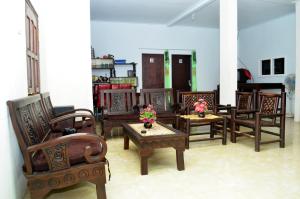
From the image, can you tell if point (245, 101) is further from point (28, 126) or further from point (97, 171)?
point (28, 126)

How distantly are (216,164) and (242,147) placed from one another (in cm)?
95

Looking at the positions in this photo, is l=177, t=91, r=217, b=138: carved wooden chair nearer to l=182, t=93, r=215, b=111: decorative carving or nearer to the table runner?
l=182, t=93, r=215, b=111: decorative carving

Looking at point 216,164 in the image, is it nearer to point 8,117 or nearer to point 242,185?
point 242,185

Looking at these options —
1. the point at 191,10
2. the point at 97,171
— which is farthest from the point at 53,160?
the point at 191,10

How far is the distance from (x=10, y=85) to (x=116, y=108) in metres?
2.69

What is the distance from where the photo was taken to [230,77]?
15.9 feet

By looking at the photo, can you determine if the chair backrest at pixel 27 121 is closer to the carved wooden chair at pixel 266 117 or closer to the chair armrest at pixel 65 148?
the chair armrest at pixel 65 148

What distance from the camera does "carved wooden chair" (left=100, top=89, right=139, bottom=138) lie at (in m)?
4.16

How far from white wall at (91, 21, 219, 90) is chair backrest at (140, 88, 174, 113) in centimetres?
307

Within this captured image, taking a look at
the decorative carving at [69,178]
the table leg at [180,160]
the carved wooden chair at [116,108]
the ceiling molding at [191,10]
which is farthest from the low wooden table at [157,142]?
the ceiling molding at [191,10]

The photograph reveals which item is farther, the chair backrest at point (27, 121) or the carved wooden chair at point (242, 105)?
the carved wooden chair at point (242, 105)

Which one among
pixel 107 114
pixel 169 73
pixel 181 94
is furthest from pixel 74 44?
pixel 169 73

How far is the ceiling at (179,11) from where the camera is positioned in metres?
5.79

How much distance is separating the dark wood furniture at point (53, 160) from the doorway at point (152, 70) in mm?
6038
